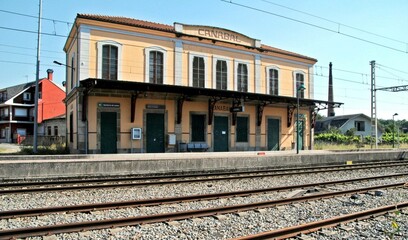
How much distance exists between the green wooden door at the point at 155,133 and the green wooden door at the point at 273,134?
31.2 ft

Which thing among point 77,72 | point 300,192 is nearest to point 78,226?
point 300,192

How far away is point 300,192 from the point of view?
10516mm

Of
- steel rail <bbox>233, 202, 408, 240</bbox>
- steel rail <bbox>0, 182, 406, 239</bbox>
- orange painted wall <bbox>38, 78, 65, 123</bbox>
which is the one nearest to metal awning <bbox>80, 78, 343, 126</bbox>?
steel rail <bbox>0, 182, 406, 239</bbox>

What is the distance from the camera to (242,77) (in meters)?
27.5

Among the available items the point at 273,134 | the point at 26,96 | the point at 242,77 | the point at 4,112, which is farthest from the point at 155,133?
the point at 4,112

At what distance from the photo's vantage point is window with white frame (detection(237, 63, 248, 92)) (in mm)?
27250

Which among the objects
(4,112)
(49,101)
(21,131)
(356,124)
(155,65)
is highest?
(49,101)

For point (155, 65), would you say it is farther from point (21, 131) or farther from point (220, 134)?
point (21, 131)

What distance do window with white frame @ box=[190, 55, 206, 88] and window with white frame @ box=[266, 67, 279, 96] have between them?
244 inches

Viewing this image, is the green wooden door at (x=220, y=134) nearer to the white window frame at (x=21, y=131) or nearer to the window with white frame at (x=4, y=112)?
the white window frame at (x=21, y=131)

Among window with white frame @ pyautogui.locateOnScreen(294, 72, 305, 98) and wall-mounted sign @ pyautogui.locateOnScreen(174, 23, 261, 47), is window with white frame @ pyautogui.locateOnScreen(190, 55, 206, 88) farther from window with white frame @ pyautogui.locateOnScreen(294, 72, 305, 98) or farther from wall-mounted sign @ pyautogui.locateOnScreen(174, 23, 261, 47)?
window with white frame @ pyautogui.locateOnScreen(294, 72, 305, 98)

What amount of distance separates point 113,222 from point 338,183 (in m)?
9.01

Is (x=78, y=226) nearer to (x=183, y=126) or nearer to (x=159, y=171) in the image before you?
(x=159, y=171)

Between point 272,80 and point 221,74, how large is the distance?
5.18 meters
